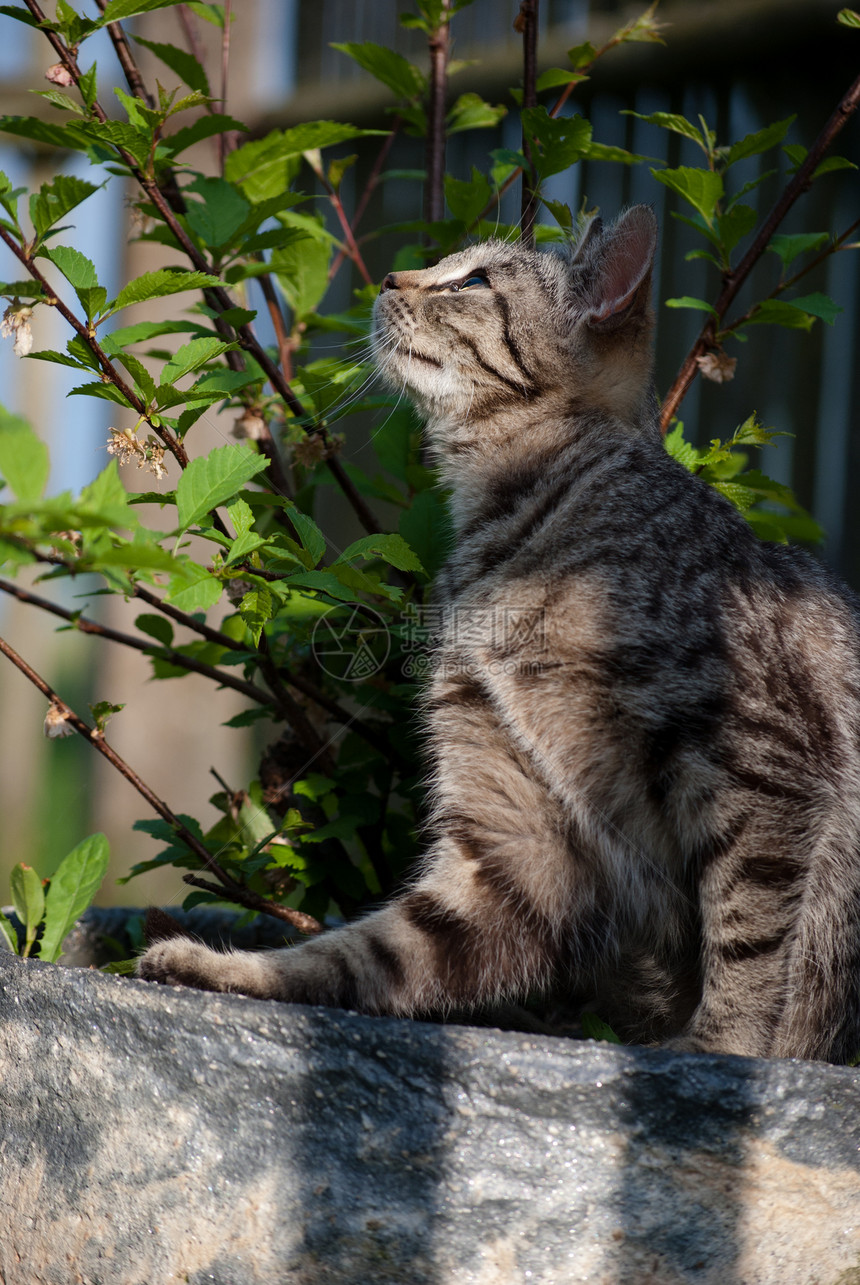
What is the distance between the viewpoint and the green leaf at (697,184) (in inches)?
67.0

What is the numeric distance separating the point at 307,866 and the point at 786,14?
8.79ft

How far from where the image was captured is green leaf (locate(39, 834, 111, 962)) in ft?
5.05

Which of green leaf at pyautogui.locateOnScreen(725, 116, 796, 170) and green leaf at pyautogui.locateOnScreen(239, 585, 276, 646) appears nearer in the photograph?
green leaf at pyautogui.locateOnScreen(239, 585, 276, 646)

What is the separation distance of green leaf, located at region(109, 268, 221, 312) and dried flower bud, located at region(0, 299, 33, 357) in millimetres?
104

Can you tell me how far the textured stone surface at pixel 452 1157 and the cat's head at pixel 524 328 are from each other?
1.13 meters

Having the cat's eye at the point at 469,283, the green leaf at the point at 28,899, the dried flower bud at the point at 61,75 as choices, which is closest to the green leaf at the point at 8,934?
the green leaf at the point at 28,899

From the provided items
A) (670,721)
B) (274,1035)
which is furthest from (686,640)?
(274,1035)

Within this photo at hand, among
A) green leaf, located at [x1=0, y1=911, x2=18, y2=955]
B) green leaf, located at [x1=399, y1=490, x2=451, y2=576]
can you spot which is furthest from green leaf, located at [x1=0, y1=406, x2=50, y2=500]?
green leaf, located at [x1=399, y1=490, x2=451, y2=576]

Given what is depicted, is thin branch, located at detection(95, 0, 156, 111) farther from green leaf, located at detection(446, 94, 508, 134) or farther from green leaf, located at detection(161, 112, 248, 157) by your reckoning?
green leaf, located at detection(446, 94, 508, 134)

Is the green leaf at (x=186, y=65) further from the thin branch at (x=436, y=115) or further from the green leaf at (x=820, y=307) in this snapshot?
the green leaf at (x=820, y=307)

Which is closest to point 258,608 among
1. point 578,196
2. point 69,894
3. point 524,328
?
point 69,894

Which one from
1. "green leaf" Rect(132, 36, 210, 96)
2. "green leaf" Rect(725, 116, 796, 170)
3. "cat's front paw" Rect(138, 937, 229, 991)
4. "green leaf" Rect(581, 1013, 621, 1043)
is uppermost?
"green leaf" Rect(132, 36, 210, 96)

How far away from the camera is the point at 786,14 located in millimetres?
2957

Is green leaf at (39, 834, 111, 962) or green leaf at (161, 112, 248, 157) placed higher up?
green leaf at (161, 112, 248, 157)
